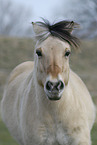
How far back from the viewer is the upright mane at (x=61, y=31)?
4.33m

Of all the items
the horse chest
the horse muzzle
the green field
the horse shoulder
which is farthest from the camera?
the green field

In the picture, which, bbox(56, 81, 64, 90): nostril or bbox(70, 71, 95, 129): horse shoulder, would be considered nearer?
bbox(56, 81, 64, 90): nostril

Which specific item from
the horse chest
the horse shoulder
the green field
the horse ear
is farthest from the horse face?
the green field

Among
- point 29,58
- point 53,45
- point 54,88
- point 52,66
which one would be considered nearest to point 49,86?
point 54,88

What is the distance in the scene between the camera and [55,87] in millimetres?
3730

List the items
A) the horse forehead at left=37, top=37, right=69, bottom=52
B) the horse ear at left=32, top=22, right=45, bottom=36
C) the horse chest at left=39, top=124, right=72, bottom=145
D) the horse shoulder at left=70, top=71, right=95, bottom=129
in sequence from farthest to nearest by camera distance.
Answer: the horse shoulder at left=70, top=71, right=95, bottom=129 → the horse ear at left=32, top=22, right=45, bottom=36 → the horse chest at left=39, top=124, right=72, bottom=145 → the horse forehead at left=37, top=37, right=69, bottom=52

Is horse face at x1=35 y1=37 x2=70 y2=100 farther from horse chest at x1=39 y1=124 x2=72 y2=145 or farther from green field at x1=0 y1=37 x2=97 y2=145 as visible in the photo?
green field at x1=0 y1=37 x2=97 y2=145

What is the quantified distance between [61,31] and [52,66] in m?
0.67

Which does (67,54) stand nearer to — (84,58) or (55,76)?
(55,76)

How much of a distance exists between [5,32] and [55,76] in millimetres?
52934

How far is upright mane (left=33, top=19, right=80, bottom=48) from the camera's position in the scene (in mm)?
4332

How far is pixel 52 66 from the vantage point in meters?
3.90

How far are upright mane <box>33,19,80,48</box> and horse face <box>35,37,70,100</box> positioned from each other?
100mm

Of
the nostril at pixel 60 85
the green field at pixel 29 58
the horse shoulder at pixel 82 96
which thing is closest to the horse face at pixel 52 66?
the nostril at pixel 60 85
